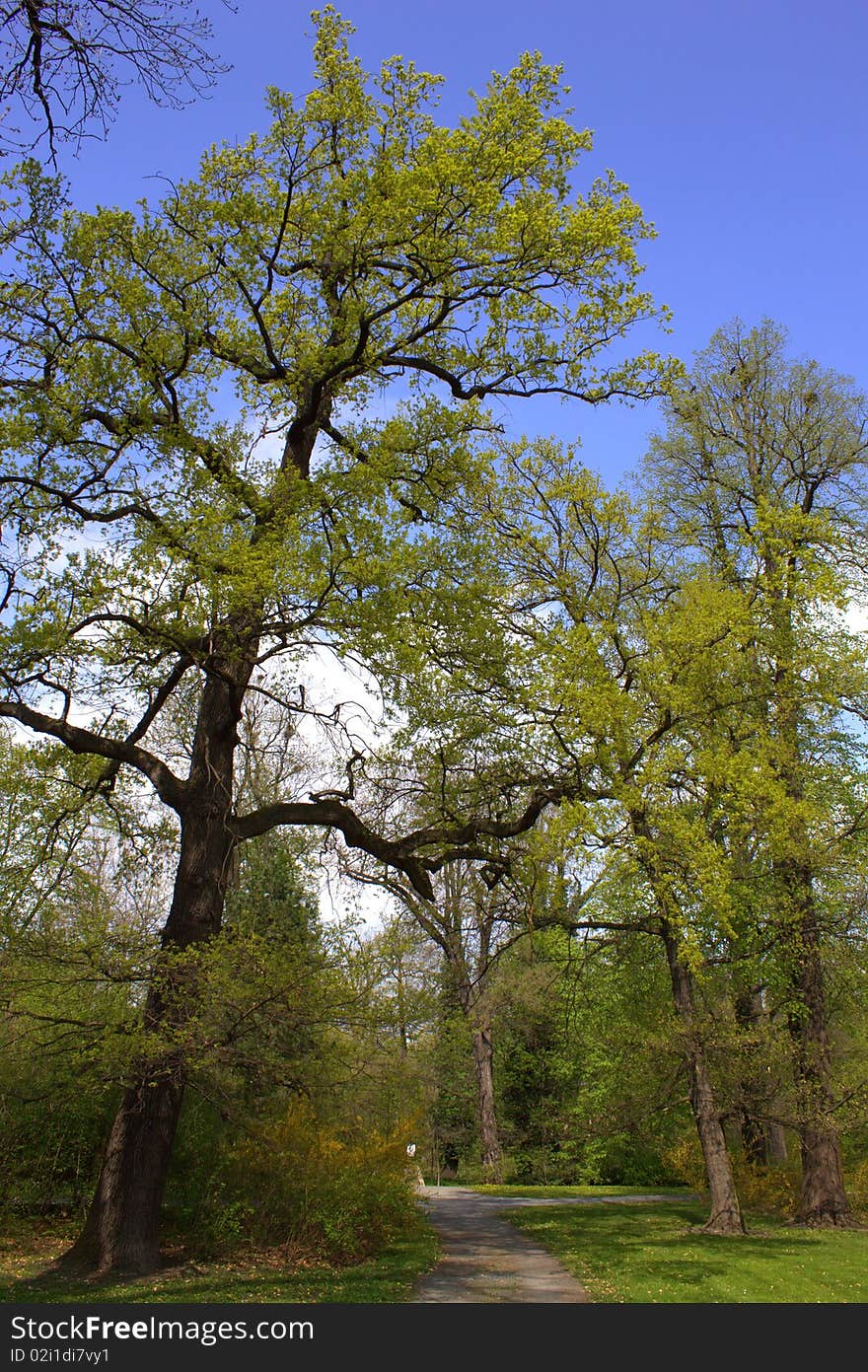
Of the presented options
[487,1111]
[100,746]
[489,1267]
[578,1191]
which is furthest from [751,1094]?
[487,1111]

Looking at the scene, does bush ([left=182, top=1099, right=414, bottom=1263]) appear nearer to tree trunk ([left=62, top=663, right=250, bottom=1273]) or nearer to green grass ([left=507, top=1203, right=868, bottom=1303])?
tree trunk ([left=62, top=663, right=250, bottom=1273])

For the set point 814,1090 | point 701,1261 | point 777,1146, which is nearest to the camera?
point 701,1261

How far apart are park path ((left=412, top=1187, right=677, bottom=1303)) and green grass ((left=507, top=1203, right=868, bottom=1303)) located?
286 mm

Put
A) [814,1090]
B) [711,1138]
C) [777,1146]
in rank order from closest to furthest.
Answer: [711,1138]
[814,1090]
[777,1146]

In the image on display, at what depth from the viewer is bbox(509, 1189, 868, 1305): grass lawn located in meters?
9.55

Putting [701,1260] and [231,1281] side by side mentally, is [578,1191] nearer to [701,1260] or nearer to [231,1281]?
[701,1260]

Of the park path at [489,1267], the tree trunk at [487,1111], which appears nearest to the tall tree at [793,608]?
the park path at [489,1267]

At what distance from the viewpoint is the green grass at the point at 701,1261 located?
9.55 meters

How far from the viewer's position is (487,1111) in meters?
30.9

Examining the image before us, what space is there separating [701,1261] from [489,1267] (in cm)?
260

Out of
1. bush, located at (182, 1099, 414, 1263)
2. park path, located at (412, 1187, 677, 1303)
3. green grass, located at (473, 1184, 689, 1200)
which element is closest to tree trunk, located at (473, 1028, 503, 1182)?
green grass, located at (473, 1184, 689, 1200)

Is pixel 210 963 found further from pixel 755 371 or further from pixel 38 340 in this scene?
pixel 755 371

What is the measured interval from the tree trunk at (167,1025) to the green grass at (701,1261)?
192 inches

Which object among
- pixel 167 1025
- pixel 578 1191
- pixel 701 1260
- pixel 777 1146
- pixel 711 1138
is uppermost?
pixel 167 1025
